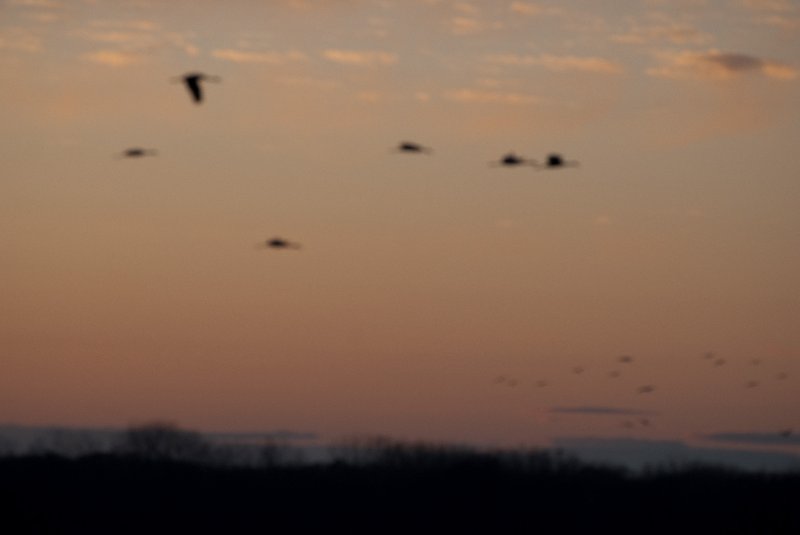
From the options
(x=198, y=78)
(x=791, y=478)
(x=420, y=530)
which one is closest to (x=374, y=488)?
(x=420, y=530)

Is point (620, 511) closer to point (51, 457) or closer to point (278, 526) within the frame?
point (278, 526)

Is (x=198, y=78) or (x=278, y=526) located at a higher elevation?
(x=198, y=78)

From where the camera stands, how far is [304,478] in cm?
9875

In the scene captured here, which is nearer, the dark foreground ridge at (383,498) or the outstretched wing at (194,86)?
the outstretched wing at (194,86)

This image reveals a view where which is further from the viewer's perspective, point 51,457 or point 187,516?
point 51,457

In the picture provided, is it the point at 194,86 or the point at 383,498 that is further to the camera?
the point at 383,498

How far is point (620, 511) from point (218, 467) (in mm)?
26583

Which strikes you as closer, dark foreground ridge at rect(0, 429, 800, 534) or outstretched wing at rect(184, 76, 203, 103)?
outstretched wing at rect(184, 76, 203, 103)

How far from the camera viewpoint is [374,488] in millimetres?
93750

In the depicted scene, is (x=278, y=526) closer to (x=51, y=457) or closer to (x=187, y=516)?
(x=187, y=516)

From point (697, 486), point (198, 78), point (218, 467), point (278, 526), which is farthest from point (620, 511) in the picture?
point (198, 78)

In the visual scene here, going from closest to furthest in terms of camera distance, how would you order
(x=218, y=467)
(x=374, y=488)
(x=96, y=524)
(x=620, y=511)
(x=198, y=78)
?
(x=198, y=78)
(x=96, y=524)
(x=620, y=511)
(x=374, y=488)
(x=218, y=467)

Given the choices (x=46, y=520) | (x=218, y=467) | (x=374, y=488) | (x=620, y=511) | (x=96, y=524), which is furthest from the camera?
(x=218, y=467)

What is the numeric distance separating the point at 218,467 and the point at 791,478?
113ft
